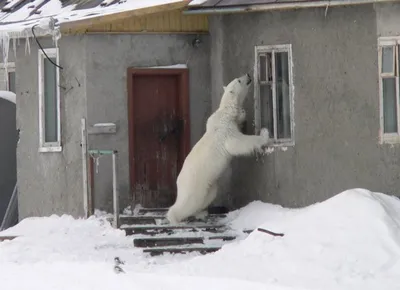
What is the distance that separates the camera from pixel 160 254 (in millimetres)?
14922

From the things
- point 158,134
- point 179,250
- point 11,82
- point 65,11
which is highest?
point 65,11

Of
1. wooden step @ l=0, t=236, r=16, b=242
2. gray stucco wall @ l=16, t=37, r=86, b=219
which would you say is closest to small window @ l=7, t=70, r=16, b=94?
gray stucco wall @ l=16, t=37, r=86, b=219

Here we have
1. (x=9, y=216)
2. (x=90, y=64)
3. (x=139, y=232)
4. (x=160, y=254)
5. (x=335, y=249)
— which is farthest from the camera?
(x=9, y=216)

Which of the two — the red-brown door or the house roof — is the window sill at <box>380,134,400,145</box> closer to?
the red-brown door

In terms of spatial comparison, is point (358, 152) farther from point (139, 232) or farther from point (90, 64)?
point (90, 64)

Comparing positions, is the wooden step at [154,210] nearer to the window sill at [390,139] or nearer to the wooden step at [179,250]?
the wooden step at [179,250]

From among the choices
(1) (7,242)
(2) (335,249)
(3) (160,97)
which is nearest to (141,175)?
(3) (160,97)

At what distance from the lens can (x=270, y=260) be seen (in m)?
13.1

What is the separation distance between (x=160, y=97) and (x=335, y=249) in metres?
5.86

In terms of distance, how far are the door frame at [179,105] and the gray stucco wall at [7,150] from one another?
12.1ft

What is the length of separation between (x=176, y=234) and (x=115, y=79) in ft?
10.1

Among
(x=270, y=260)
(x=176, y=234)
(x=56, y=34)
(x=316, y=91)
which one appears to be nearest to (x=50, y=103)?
(x=56, y=34)

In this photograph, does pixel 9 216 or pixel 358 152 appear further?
pixel 9 216

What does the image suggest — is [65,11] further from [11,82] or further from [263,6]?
[263,6]
